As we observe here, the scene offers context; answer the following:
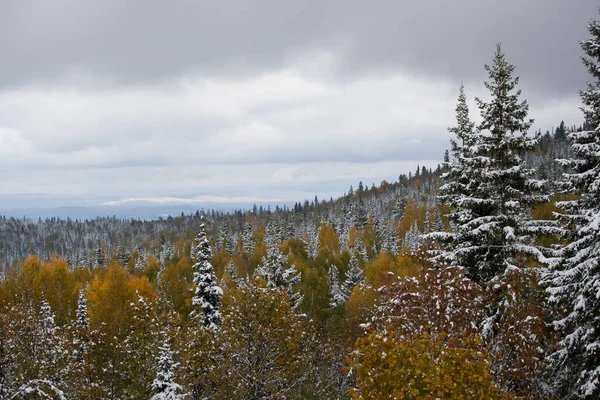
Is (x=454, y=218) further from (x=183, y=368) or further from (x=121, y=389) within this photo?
(x=121, y=389)

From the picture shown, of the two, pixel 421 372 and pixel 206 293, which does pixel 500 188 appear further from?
pixel 206 293

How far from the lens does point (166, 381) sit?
51.8ft

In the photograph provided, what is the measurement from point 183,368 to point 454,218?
505 inches

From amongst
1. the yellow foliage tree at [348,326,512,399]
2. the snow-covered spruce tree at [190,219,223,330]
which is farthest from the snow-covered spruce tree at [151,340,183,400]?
the snow-covered spruce tree at [190,219,223,330]

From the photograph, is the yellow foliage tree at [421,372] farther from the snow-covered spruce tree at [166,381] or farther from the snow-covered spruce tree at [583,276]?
the snow-covered spruce tree at [166,381]

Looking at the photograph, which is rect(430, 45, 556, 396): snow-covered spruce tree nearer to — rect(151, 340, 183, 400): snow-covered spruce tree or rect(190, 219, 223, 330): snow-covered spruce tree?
rect(151, 340, 183, 400): snow-covered spruce tree

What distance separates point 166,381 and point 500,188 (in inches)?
578

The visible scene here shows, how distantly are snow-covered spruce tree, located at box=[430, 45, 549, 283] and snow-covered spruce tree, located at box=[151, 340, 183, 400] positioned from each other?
11.6 m

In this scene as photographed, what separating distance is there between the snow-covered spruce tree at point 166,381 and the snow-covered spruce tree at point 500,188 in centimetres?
1155

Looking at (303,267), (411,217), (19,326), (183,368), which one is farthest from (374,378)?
(411,217)

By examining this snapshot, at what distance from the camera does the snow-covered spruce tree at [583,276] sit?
12445 mm

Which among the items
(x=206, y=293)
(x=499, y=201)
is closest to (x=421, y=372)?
(x=499, y=201)

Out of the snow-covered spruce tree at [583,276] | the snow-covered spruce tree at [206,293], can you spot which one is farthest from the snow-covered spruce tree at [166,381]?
the snow-covered spruce tree at [583,276]

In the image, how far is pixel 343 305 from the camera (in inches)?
2061
